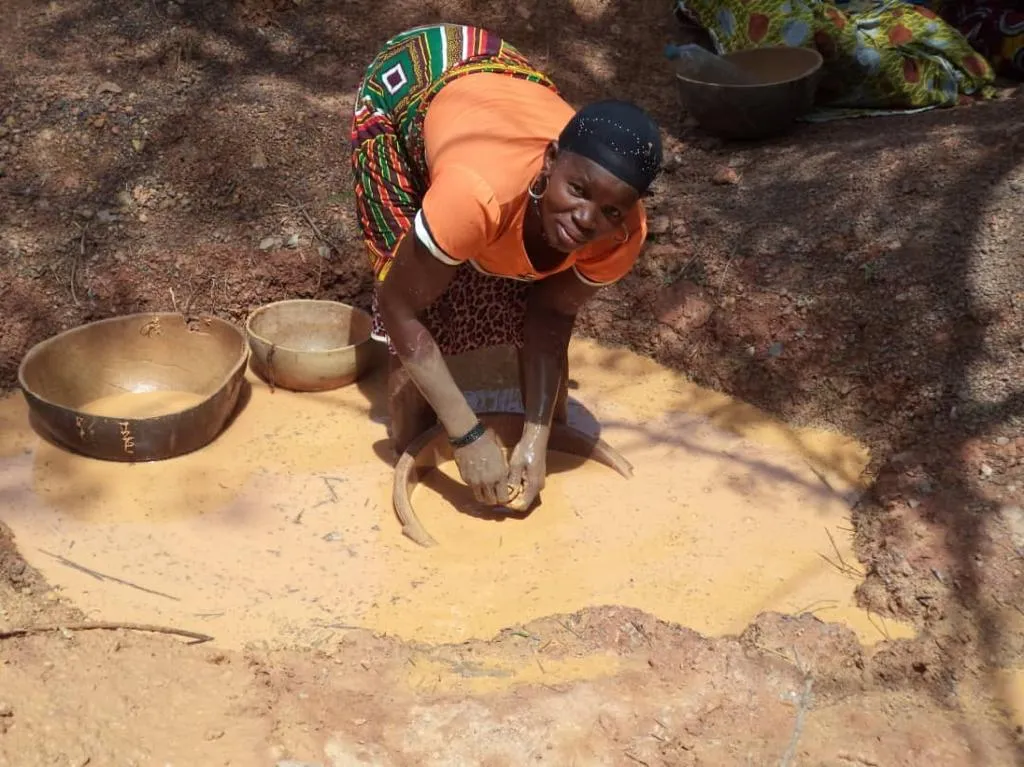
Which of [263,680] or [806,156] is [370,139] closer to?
[263,680]

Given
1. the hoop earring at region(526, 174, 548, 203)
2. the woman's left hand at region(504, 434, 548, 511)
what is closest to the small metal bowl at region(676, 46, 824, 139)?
the woman's left hand at region(504, 434, 548, 511)

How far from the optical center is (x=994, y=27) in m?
4.93

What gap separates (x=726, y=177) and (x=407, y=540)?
2.17 metres

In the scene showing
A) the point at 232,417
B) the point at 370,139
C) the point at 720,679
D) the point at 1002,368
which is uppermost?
the point at 370,139

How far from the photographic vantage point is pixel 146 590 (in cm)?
261

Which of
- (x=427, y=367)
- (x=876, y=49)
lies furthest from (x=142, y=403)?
(x=876, y=49)

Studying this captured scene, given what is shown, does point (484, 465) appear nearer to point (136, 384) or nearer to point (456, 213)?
point (456, 213)

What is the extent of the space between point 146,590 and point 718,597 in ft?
4.98

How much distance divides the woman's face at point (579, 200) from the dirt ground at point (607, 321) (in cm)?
98

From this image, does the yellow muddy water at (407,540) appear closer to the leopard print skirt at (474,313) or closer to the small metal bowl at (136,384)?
the small metal bowl at (136,384)

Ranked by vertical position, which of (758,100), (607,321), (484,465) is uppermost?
(758,100)

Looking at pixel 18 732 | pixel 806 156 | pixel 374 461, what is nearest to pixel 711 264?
pixel 806 156

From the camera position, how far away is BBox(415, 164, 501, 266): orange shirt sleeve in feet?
7.30

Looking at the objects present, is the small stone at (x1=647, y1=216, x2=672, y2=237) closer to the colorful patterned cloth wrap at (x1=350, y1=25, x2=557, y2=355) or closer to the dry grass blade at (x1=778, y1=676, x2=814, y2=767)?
the colorful patterned cloth wrap at (x1=350, y1=25, x2=557, y2=355)
